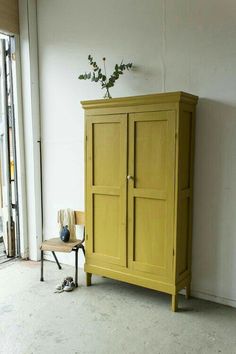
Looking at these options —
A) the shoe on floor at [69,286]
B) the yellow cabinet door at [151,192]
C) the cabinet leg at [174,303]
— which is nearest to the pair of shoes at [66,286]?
the shoe on floor at [69,286]

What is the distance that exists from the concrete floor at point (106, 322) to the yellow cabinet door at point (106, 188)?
1.27 feet

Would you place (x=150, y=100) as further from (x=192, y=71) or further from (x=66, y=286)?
(x=66, y=286)

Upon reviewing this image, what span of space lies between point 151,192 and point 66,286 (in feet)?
4.21

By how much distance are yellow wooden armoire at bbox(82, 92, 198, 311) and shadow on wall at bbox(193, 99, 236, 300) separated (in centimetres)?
10

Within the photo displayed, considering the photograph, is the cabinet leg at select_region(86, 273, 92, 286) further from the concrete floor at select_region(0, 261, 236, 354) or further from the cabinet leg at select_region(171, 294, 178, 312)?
the cabinet leg at select_region(171, 294, 178, 312)

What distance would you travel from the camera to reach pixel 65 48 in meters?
3.77

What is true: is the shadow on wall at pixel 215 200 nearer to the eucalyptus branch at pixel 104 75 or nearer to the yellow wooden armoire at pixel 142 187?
the yellow wooden armoire at pixel 142 187

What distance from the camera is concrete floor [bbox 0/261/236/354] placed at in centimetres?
237

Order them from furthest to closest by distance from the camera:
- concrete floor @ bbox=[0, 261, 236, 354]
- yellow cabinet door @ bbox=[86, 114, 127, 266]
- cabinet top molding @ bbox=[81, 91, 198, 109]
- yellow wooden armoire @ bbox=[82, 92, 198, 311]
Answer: yellow cabinet door @ bbox=[86, 114, 127, 266], yellow wooden armoire @ bbox=[82, 92, 198, 311], cabinet top molding @ bbox=[81, 91, 198, 109], concrete floor @ bbox=[0, 261, 236, 354]

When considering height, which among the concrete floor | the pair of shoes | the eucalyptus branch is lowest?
the concrete floor

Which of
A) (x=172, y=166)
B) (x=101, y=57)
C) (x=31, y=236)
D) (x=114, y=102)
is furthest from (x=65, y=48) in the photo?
(x=31, y=236)

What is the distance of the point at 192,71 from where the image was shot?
2980mm

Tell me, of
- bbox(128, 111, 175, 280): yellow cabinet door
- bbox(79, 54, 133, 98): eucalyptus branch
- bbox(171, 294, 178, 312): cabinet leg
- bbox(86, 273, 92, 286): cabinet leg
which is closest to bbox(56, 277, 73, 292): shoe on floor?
Answer: bbox(86, 273, 92, 286): cabinet leg

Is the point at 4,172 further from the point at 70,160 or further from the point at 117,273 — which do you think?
the point at 117,273
